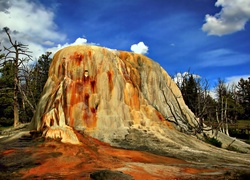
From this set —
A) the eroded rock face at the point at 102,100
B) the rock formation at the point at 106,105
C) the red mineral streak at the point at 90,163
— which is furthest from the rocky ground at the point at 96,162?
the eroded rock face at the point at 102,100

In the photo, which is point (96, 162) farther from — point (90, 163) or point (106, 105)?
point (106, 105)

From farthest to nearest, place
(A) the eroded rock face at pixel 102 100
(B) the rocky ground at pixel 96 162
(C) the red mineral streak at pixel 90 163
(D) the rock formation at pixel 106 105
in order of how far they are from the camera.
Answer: (A) the eroded rock face at pixel 102 100 < (D) the rock formation at pixel 106 105 < (C) the red mineral streak at pixel 90 163 < (B) the rocky ground at pixel 96 162

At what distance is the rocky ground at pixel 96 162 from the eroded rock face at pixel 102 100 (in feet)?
5.12

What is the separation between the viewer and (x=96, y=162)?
10703mm

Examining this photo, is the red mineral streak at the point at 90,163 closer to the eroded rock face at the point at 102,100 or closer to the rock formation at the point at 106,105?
the rock formation at the point at 106,105

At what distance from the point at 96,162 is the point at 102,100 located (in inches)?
273

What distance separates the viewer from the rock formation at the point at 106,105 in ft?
51.0

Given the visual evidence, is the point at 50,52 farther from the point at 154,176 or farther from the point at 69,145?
the point at 154,176

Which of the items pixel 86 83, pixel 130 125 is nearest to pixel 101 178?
pixel 130 125

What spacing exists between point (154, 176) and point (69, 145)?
508 cm

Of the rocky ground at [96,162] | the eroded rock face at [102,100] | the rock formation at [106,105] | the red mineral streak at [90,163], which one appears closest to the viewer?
the rocky ground at [96,162]

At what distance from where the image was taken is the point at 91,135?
1567cm

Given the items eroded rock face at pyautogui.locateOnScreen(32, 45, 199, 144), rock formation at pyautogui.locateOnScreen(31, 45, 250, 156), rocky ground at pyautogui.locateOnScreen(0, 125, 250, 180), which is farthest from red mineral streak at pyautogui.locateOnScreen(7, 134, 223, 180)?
eroded rock face at pyautogui.locateOnScreen(32, 45, 199, 144)

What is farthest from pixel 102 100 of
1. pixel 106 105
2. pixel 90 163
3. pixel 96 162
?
pixel 90 163
